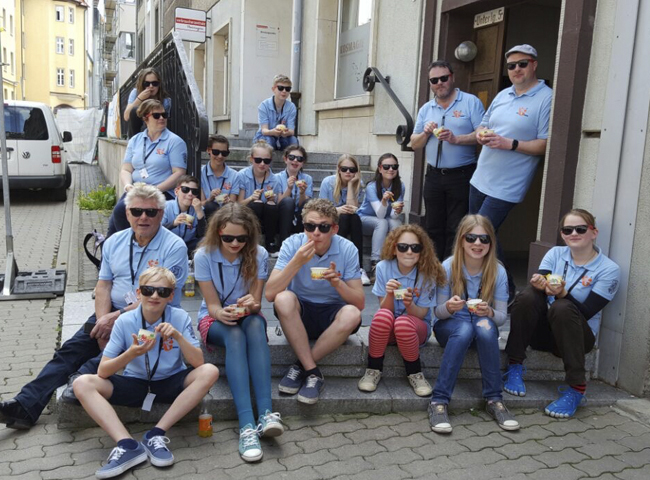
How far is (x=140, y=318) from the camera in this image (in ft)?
11.6

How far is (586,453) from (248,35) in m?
10.5

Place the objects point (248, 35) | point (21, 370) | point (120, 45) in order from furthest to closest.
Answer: point (120, 45) → point (248, 35) → point (21, 370)

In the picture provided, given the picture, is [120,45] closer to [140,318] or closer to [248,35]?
[248,35]

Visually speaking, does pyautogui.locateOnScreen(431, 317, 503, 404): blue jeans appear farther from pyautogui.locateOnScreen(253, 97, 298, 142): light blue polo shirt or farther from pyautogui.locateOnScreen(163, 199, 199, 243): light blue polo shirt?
pyautogui.locateOnScreen(253, 97, 298, 142): light blue polo shirt

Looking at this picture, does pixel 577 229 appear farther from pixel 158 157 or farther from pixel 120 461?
pixel 158 157

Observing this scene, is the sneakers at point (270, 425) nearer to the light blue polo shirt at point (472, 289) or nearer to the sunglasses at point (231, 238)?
the sunglasses at point (231, 238)

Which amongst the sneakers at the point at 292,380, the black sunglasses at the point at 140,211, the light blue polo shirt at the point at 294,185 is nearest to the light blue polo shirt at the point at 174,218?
the light blue polo shirt at the point at 294,185

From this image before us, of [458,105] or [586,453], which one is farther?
[458,105]

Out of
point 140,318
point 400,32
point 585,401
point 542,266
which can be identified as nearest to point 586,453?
point 585,401

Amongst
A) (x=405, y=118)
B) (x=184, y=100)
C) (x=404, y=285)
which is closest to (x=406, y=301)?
(x=404, y=285)

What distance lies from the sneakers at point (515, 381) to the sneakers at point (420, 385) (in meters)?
0.56

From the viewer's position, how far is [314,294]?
429cm

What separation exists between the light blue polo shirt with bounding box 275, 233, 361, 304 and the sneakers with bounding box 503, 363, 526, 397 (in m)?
1.23

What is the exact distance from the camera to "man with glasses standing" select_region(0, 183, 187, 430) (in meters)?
3.85
